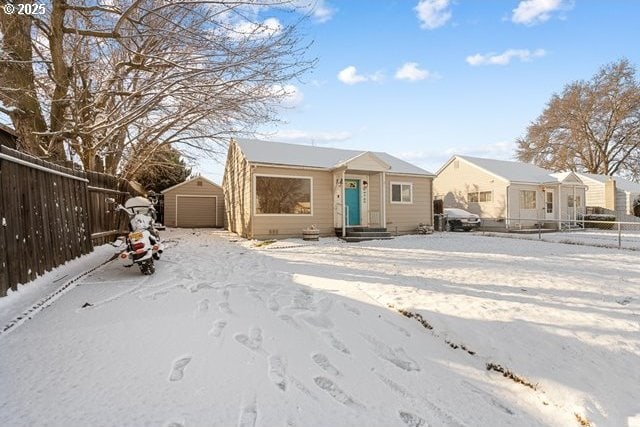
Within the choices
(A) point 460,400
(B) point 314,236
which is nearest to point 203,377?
(A) point 460,400

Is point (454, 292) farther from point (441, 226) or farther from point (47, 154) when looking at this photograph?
point (441, 226)

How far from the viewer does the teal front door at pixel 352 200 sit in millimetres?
14984

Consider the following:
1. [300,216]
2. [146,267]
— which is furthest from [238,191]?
[146,267]

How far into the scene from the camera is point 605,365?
3.65 metres

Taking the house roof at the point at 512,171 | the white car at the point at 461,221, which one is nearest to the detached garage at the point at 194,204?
the white car at the point at 461,221

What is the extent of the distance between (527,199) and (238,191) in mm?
16066

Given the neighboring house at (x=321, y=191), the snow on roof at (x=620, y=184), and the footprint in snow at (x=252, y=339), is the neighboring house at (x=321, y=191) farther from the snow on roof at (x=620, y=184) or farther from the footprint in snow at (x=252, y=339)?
the snow on roof at (x=620, y=184)

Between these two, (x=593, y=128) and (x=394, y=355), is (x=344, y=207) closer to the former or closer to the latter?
(x=394, y=355)

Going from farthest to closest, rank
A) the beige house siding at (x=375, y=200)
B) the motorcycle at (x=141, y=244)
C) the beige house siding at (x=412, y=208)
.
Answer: the beige house siding at (x=412, y=208) < the beige house siding at (x=375, y=200) < the motorcycle at (x=141, y=244)

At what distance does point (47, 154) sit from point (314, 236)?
8.06 m

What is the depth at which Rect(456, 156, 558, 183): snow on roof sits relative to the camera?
804 inches

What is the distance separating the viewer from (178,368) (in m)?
2.84

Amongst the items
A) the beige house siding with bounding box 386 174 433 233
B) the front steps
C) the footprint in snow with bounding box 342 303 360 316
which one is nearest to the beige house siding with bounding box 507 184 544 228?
the beige house siding with bounding box 386 174 433 233

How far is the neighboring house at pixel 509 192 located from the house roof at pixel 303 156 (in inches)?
242
